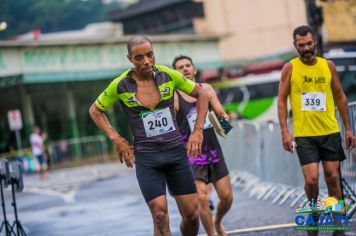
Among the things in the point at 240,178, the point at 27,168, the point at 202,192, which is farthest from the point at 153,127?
the point at 27,168

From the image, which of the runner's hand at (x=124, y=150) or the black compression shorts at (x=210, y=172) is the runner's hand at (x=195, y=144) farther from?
the black compression shorts at (x=210, y=172)

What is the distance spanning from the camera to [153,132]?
7.43 metres

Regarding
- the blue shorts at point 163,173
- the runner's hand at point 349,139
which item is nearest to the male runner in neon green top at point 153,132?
the blue shorts at point 163,173

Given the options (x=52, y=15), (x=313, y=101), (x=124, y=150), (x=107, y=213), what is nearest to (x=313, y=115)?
(x=313, y=101)

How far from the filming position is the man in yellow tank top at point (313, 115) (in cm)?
845

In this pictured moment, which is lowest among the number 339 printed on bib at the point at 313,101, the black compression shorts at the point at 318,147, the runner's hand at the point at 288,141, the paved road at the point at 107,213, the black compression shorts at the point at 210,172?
the paved road at the point at 107,213

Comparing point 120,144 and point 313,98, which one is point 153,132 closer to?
point 120,144

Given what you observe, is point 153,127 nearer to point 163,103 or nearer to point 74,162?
point 163,103

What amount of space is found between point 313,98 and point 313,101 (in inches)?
1.1

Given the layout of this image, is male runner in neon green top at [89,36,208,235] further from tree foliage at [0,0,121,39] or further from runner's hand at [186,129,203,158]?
tree foliage at [0,0,121,39]

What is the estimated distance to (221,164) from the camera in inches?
386

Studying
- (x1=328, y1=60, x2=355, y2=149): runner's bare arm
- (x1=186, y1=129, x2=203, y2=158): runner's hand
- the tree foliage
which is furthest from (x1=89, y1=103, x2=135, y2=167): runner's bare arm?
the tree foliage

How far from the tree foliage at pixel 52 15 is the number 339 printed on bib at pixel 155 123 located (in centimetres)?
4233

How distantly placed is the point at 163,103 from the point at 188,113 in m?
2.24
